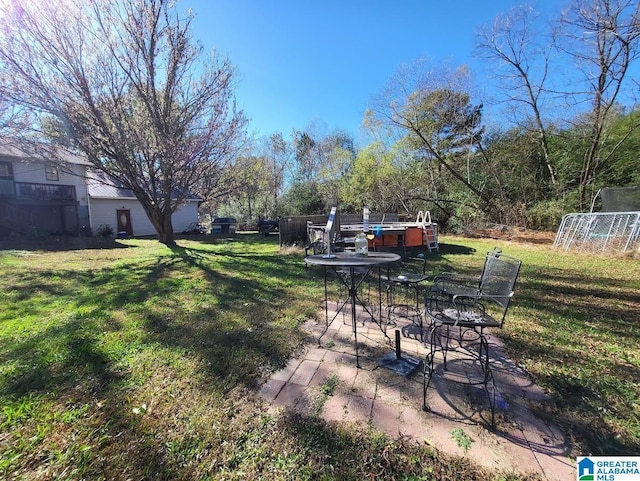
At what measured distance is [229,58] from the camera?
998 cm

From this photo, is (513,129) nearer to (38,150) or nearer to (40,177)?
(38,150)

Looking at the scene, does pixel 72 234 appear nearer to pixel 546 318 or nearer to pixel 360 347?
pixel 360 347

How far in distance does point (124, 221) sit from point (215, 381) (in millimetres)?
19875

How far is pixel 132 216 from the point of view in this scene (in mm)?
18594

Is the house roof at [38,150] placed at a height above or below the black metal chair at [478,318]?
above

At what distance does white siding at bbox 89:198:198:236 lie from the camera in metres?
17.1

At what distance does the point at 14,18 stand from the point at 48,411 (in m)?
10.9

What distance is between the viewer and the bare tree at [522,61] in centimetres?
1043

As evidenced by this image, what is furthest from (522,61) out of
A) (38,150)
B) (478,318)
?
(38,150)

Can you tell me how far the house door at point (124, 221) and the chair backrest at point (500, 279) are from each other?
20.6 meters

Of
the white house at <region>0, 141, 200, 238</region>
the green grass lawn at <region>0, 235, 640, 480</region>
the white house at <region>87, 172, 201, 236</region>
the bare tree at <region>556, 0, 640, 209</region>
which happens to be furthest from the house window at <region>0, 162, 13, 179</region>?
the bare tree at <region>556, 0, 640, 209</region>

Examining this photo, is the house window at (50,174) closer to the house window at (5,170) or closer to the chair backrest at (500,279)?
the house window at (5,170)

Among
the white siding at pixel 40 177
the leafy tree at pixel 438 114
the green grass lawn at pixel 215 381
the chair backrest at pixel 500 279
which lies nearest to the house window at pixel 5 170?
the white siding at pixel 40 177

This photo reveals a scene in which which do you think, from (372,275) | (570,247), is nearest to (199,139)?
(372,275)
